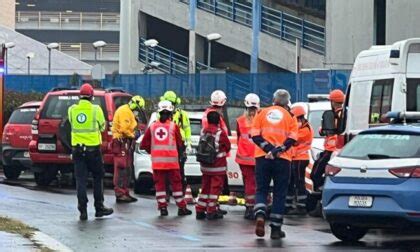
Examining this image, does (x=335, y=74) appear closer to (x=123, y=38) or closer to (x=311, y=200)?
(x=311, y=200)

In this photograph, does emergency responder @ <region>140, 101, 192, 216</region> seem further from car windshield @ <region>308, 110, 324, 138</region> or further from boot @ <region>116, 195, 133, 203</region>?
car windshield @ <region>308, 110, 324, 138</region>

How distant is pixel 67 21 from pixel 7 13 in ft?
30.8

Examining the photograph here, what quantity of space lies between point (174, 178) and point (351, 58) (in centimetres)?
2079

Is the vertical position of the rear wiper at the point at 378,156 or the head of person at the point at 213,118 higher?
the head of person at the point at 213,118

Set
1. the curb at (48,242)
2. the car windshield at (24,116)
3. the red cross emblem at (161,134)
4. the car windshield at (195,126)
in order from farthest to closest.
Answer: the car windshield at (24,116), the car windshield at (195,126), the red cross emblem at (161,134), the curb at (48,242)

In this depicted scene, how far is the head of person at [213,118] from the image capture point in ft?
49.2

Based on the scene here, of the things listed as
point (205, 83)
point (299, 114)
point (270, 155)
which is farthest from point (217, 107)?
point (205, 83)

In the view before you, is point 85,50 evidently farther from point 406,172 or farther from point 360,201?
point 406,172

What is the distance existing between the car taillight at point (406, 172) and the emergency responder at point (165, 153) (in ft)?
14.5

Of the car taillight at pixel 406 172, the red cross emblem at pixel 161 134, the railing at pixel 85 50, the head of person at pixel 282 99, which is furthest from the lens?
the railing at pixel 85 50

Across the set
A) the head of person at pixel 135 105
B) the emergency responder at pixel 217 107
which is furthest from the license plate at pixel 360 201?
the head of person at pixel 135 105

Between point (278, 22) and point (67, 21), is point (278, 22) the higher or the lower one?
the lower one

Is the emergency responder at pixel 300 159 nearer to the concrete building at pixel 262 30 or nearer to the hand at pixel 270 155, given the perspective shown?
the hand at pixel 270 155

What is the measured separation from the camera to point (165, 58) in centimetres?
5109
